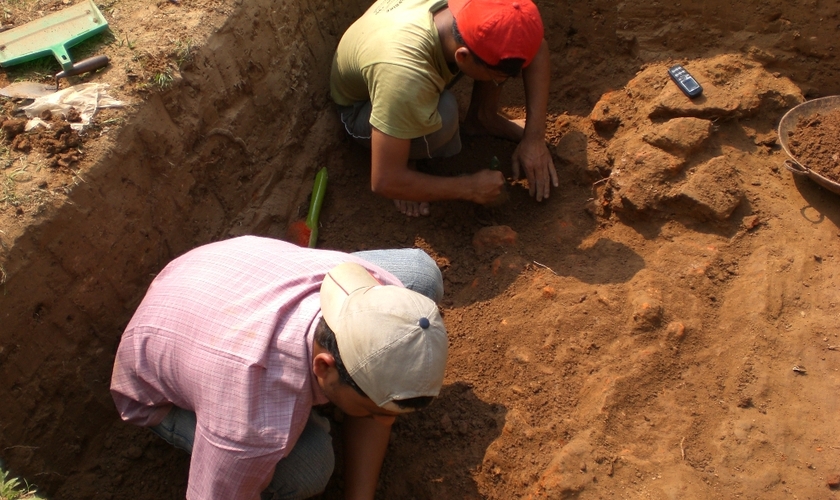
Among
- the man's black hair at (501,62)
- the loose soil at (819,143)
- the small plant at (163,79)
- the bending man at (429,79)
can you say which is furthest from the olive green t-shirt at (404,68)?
the loose soil at (819,143)

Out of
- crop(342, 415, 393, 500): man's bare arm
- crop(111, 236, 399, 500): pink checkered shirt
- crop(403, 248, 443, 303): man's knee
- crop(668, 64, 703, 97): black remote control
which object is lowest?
crop(342, 415, 393, 500): man's bare arm

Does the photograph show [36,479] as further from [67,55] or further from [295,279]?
[67,55]

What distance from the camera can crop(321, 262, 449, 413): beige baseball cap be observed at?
152cm

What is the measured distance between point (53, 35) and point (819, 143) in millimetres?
3165

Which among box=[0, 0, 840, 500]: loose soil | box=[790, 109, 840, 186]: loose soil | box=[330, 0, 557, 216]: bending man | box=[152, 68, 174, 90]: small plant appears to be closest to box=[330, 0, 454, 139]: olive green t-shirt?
box=[330, 0, 557, 216]: bending man

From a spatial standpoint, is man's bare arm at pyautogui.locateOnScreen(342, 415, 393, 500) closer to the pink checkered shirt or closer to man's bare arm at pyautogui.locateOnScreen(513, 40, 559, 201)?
the pink checkered shirt

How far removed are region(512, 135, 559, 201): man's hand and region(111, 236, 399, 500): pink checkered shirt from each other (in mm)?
1396

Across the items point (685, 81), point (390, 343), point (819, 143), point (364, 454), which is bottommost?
point (364, 454)

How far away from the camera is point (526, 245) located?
118 inches

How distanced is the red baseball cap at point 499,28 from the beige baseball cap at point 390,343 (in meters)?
1.24

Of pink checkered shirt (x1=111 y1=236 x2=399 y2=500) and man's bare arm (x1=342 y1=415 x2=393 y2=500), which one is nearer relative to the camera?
pink checkered shirt (x1=111 y1=236 x2=399 y2=500)

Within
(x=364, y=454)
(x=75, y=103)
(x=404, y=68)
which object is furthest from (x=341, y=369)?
(x=75, y=103)

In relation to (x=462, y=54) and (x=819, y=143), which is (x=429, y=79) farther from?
(x=819, y=143)

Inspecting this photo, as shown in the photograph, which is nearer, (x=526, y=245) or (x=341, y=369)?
(x=341, y=369)
